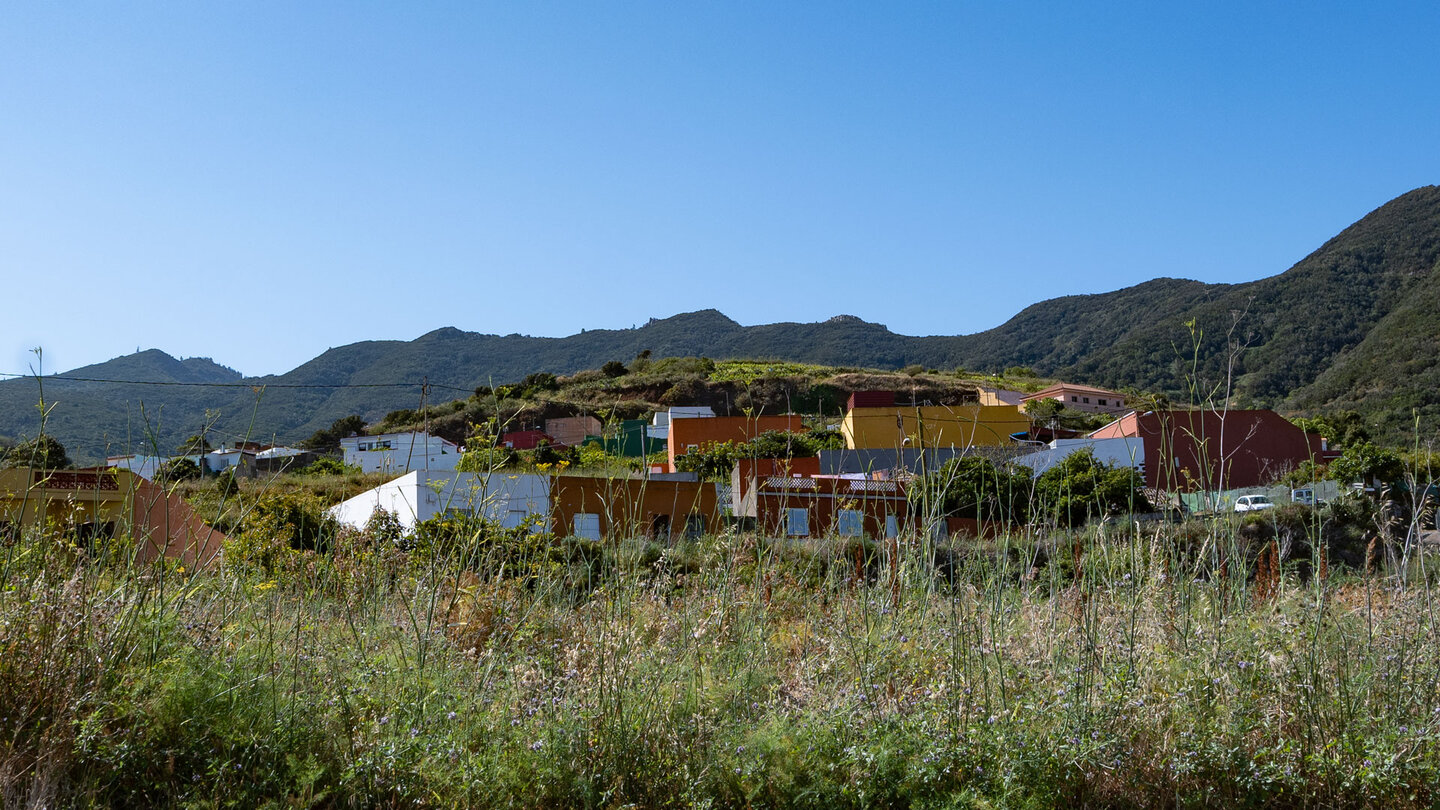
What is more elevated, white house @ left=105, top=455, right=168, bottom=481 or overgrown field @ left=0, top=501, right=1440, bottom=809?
white house @ left=105, top=455, right=168, bottom=481

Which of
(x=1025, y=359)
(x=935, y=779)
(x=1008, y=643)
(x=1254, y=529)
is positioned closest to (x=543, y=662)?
(x=935, y=779)

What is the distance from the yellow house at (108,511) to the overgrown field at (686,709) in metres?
0.15

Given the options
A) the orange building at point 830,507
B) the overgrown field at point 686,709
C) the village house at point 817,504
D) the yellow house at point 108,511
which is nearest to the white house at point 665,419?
the village house at point 817,504

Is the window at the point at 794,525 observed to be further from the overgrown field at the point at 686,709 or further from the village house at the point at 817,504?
the overgrown field at the point at 686,709

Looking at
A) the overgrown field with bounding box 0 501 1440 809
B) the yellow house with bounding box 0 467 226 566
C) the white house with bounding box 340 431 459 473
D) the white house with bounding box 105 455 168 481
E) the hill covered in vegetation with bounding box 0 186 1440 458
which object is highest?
the hill covered in vegetation with bounding box 0 186 1440 458

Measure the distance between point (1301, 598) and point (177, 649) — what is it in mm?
3524

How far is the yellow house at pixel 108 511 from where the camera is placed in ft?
9.59

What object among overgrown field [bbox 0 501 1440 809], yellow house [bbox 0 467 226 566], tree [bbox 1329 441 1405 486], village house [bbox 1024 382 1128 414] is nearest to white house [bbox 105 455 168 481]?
yellow house [bbox 0 467 226 566]

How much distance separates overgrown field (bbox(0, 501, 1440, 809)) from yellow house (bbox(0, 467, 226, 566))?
0.49ft

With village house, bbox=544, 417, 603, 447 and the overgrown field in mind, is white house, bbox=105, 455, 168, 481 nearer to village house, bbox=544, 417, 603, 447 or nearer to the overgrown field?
the overgrown field

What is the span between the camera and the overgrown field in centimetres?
238

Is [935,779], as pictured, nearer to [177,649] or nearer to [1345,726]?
[1345,726]

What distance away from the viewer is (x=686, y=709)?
274 centimetres

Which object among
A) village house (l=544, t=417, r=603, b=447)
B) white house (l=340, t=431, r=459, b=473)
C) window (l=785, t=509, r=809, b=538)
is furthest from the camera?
village house (l=544, t=417, r=603, b=447)
